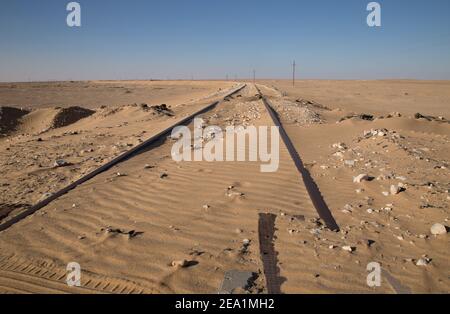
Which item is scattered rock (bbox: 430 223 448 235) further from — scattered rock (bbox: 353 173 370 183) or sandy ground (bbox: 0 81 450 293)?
scattered rock (bbox: 353 173 370 183)

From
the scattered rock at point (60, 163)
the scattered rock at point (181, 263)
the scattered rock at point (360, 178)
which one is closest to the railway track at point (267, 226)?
the scattered rock at point (181, 263)

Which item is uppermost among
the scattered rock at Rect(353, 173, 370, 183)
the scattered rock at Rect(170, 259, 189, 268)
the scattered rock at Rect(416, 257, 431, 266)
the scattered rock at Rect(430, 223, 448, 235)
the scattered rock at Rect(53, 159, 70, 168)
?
the scattered rock at Rect(353, 173, 370, 183)

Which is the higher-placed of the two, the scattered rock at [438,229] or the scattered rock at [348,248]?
the scattered rock at [438,229]

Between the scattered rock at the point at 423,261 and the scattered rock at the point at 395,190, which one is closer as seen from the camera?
the scattered rock at the point at 423,261

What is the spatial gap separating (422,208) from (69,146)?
847 centimetres

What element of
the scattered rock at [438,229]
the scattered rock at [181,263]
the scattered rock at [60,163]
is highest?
the scattered rock at [60,163]

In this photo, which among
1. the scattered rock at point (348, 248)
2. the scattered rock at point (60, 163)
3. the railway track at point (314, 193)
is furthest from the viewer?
the scattered rock at point (60, 163)

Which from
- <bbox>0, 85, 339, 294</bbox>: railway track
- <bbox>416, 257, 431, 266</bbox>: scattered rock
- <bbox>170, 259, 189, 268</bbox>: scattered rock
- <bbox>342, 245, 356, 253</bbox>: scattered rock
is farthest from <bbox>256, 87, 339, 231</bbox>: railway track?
<bbox>170, 259, 189, 268</bbox>: scattered rock

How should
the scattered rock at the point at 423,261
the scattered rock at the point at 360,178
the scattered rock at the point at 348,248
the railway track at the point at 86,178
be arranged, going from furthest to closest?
the scattered rock at the point at 360,178 → the railway track at the point at 86,178 → the scattered rock at the point at 348,248 → the scattered rock at the point at 423,261

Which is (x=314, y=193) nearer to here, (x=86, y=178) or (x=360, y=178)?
(x=360, y=178)

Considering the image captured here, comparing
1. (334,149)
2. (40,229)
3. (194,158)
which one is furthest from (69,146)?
(334,149)

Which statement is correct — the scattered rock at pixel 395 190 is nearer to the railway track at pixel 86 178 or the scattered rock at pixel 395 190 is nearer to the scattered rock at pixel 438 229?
the scattered rock at pixel 438 229
